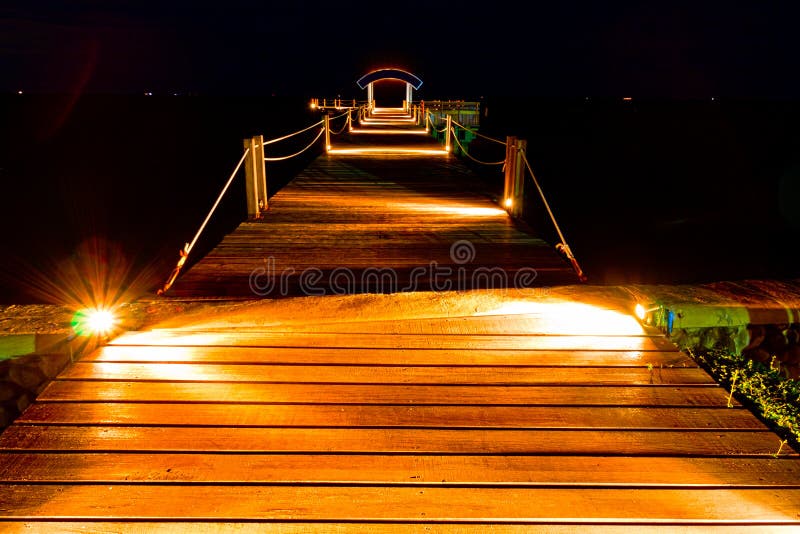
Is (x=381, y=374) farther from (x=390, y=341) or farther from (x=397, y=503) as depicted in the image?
(x=397, y=503)

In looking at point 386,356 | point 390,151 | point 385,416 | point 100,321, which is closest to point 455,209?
point 386,356

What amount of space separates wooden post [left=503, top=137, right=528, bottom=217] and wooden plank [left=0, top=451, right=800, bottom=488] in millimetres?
4987

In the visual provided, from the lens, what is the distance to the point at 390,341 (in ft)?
10.7

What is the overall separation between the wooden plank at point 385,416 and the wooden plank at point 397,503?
0.41 meters

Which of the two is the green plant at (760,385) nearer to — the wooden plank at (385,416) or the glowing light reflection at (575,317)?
the glowing light reflection at (575,317)

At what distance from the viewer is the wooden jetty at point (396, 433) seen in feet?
6.44

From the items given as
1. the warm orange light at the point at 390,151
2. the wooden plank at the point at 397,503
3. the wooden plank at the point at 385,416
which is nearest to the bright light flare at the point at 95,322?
the wooden plank at the point at 385,416

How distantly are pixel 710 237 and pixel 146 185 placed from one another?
23806 mm

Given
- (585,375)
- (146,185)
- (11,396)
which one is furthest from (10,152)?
(585,375)

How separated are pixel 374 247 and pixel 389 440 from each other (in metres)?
3.29

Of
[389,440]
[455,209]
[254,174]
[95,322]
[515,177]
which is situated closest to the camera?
[389,440]

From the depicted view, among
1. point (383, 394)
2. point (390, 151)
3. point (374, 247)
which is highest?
point (390, 151)

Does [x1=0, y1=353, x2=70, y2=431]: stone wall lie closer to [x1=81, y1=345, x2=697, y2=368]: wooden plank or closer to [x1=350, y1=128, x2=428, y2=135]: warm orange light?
[x1=81, y1=345, x2=697, y2=368]: wooden plank

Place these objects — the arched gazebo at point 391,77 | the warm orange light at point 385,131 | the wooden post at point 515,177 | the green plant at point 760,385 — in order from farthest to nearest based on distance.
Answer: the arched gazebo at point 391,77 < the warm orange light at point 385,131 < the wooden post at point 515,177 < the green plant at point 760,385
